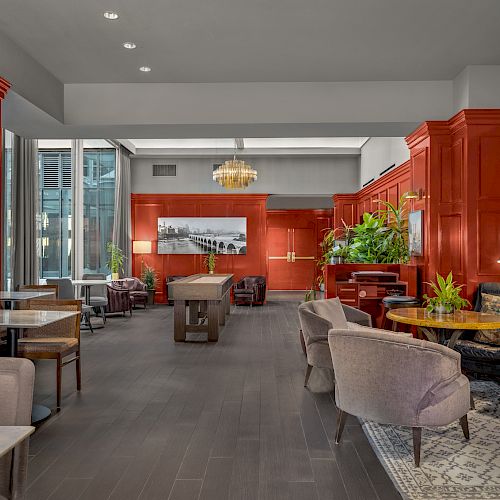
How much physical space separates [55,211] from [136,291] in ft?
8.03

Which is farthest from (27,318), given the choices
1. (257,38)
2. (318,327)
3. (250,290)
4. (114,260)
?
(250,290)

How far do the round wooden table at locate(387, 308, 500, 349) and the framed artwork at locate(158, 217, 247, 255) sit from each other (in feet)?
28.3

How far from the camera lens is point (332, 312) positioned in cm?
511

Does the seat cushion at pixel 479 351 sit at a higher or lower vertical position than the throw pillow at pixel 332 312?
lower

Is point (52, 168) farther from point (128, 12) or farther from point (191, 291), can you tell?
point (128, 12)

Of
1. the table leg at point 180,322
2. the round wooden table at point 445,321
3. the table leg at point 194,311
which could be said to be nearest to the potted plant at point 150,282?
the table leg at point 194,311

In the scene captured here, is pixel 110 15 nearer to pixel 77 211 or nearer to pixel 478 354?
pixel 478 354

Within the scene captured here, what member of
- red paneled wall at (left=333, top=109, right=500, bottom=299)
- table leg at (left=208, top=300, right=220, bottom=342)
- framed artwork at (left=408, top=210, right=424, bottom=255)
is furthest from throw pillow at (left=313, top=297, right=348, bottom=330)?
table leg at (left=208, top=300, right=220, bottom=342)

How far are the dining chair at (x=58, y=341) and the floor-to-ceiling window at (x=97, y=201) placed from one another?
6.19 m

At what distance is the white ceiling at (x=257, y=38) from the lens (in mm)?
4680

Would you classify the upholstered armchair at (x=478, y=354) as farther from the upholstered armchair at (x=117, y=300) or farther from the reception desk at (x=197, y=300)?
the upholstered armchair at (x=117, y=300)

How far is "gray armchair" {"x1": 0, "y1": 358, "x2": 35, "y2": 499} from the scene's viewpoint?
2.07 meters

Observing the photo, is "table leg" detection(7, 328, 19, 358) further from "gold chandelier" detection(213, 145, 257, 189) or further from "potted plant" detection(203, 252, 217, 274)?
"potted plant" detection(203, 252, 217, 274)

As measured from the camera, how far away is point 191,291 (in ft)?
24.2
